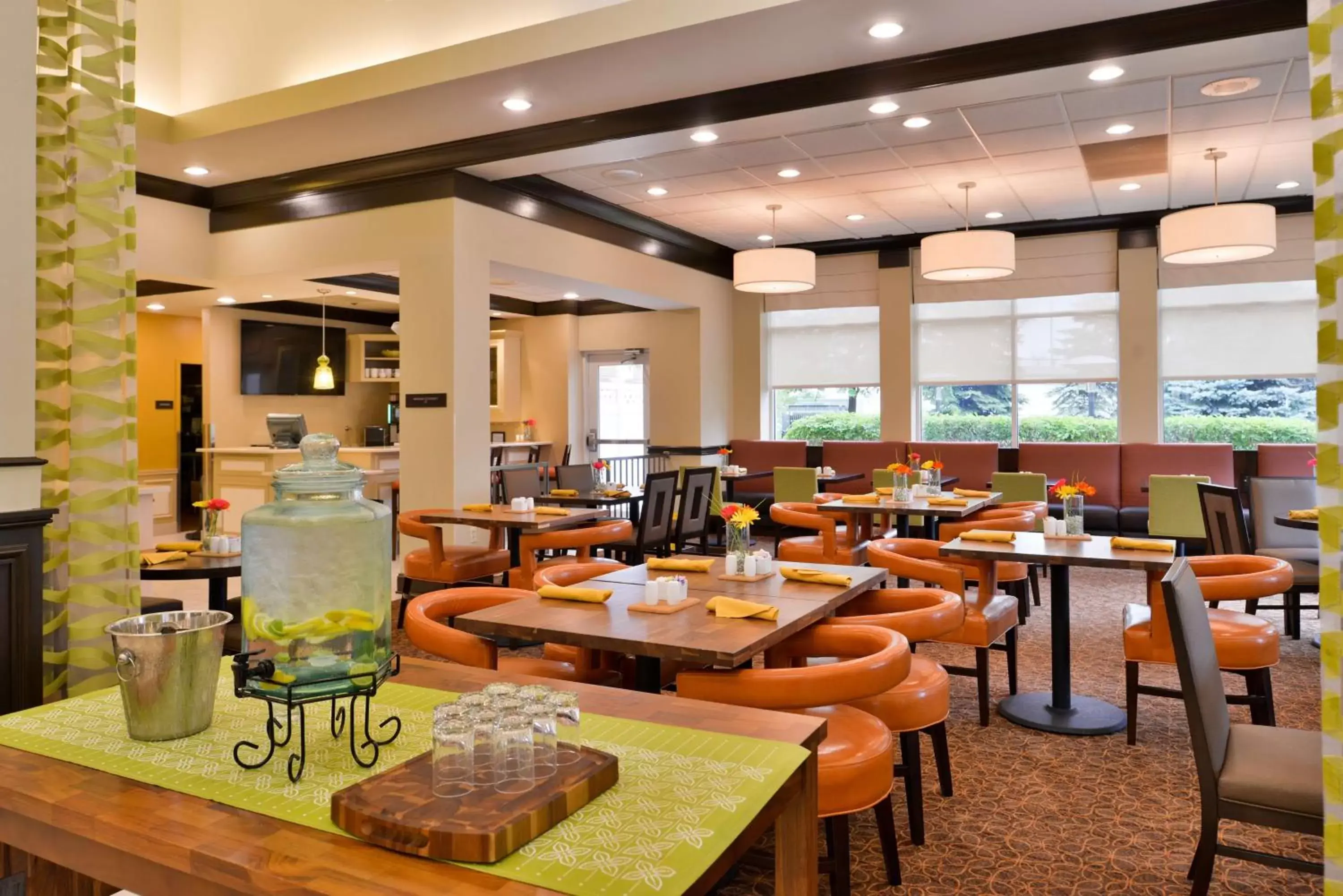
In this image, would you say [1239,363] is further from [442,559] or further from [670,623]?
[670,623]

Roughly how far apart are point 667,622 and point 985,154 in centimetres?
553

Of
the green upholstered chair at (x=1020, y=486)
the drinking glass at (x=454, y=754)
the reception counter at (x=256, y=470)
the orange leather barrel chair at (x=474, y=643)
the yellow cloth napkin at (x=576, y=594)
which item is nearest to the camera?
the drinking glass at (x=454, y=754)

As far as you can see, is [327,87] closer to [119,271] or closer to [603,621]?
[119,271]

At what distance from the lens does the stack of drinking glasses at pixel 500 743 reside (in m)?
1.18

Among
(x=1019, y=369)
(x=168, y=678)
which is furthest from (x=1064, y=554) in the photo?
(x=1019, y=369)

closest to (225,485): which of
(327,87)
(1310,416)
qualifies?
(327,87)

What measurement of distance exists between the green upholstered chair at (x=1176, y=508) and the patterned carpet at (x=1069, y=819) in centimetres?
267

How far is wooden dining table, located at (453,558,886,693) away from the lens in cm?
237

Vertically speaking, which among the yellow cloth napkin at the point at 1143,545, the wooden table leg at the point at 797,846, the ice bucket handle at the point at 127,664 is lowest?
the wooden table leg at the point at 797,846

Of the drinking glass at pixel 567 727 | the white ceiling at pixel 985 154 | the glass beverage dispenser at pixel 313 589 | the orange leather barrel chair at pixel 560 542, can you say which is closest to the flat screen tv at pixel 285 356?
the white ceiling at pixel 985 154

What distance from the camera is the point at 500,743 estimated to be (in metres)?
1.22

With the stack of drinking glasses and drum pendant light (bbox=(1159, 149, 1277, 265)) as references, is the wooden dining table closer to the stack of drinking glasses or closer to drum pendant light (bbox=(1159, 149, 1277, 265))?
the stack of drinking glasses

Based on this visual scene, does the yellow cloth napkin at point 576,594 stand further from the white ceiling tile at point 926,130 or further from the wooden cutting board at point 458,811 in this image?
the white ceiling tile at point 926,130

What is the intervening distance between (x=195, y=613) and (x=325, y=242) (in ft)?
20.5
